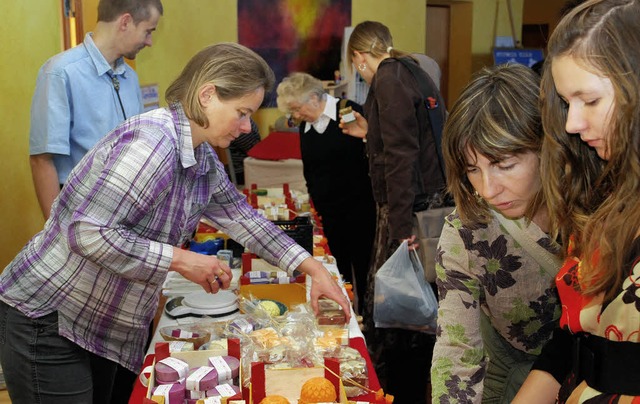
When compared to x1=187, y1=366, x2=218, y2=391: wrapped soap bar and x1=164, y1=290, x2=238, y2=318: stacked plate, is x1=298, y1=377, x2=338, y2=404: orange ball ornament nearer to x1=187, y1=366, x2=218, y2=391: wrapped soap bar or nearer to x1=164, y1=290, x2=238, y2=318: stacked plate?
x1=187, y1=366, x2=218, y2=391: wrapped soap bar

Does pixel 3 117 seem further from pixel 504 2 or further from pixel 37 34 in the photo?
pixel 504 2

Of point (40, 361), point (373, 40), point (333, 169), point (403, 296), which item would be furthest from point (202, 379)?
point (333, 169)

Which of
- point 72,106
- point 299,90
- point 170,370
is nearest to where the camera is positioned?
point 170,370

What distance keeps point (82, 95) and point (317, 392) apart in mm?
1862

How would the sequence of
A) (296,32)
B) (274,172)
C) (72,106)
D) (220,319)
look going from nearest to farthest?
(220,319), (72,106), (274,172), (296,32)

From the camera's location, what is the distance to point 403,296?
2.97 m

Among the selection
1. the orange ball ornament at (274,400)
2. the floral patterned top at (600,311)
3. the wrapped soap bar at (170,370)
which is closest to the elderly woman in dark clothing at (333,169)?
the wrapped soap bar at (170,370)

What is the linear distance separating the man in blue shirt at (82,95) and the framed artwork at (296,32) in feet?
12.4

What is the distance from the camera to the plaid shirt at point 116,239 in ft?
5.65

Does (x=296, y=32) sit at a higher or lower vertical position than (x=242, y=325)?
higher

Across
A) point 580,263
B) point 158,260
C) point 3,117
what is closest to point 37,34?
point 3,117

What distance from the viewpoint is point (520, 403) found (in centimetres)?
132

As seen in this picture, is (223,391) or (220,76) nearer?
(223,391)

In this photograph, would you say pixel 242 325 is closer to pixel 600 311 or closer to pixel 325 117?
Result: pixel 600 311
